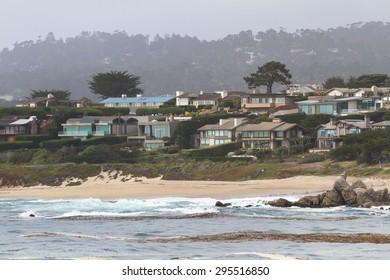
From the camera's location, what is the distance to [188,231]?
3531 cm

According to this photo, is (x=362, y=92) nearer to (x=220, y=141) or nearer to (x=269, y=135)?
(x=220, y=141)

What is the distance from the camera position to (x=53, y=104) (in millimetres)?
105500

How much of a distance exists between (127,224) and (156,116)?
52.3 metres

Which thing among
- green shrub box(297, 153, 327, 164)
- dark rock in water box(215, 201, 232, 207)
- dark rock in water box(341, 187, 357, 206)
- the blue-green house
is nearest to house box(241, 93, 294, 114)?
the blue-green house

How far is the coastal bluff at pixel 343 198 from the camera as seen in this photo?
44469 mm

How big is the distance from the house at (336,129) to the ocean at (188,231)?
24.0 metres

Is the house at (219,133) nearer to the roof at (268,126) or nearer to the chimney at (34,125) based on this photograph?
the roof at (268,126)

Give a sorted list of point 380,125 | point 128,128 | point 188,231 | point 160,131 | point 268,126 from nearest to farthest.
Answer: point 188,231, point 380,125, point 268,126, point 160,131, point 128,128

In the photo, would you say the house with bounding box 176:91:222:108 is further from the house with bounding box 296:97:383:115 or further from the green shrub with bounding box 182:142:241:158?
the green shrub with bounding box 182:142:241:158

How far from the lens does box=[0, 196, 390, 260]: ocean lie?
2770 cm

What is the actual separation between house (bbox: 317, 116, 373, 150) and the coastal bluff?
26.0 meters

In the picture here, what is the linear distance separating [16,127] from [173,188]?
108ft

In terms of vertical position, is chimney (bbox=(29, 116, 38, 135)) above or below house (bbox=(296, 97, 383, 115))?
below

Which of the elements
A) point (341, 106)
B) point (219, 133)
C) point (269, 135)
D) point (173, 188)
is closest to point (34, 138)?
point (219, 133)
